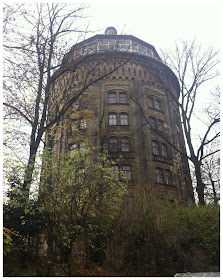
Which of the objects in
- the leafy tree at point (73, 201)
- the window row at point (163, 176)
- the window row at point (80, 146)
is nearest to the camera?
the leafy tree at point (73, 201)

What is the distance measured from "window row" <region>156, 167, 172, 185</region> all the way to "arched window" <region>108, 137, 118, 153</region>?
14.4 feet

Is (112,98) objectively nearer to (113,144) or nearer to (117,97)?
(117,97)

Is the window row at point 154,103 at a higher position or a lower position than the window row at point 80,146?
higher

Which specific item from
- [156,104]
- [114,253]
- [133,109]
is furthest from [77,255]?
[156,104]

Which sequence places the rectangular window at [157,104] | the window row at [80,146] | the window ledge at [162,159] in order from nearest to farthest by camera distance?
1. the window row at [80,146]
2. the window ledge at [162,159]
3. the rectangular window at [157,104]

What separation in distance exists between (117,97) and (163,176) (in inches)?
360

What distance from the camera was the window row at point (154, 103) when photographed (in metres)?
25.5

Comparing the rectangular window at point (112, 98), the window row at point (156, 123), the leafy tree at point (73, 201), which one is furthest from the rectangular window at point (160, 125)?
the leafy tree at point (73, 201)

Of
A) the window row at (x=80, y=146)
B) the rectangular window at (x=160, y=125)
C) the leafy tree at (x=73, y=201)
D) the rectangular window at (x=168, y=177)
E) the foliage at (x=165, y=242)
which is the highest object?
the rectangular window at (x=160, y=125)

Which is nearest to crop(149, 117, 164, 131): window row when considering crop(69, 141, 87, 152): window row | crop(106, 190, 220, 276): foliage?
crop(69, 141, 87, 152): window row

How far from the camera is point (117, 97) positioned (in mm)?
24656

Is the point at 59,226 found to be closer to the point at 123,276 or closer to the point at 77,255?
the point at 77,255

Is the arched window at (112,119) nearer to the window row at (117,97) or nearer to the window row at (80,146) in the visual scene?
the window row at (117,97)

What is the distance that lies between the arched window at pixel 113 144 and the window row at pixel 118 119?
5.76ft
